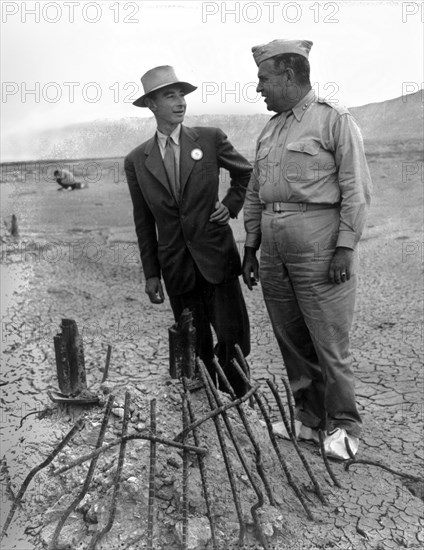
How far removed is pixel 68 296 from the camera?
7160mm

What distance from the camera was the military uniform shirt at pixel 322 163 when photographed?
9.86 ft

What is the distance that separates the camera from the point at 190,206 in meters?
3.47

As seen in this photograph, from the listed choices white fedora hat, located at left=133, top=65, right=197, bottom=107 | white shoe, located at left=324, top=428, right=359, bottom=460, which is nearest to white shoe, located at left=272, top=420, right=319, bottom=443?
white shoe, located at left=324, top=428, right=359, bottom=460

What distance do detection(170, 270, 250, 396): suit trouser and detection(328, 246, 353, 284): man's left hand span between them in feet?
2.17

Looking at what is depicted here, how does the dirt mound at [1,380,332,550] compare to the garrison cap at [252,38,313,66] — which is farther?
the garrison cap at [252,38,313,66]

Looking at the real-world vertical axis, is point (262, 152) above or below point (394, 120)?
below

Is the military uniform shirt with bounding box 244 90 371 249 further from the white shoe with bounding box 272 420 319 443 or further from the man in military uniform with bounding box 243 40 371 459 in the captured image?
the white shoe with bounding box 272 420 319 443

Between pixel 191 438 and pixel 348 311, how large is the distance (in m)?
1.06

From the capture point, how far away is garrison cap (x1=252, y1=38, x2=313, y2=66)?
3021mm

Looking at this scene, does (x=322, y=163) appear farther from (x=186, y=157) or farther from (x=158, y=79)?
(x=158, y=79)

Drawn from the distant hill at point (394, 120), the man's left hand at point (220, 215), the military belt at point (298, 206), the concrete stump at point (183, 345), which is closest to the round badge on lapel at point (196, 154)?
the man's left hand at point (220, 215)

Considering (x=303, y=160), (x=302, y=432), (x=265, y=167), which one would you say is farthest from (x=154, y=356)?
(x=303, y=160)

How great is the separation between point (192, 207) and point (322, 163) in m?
0.80

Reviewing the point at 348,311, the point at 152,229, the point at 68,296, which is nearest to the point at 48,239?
the point at 68,296
